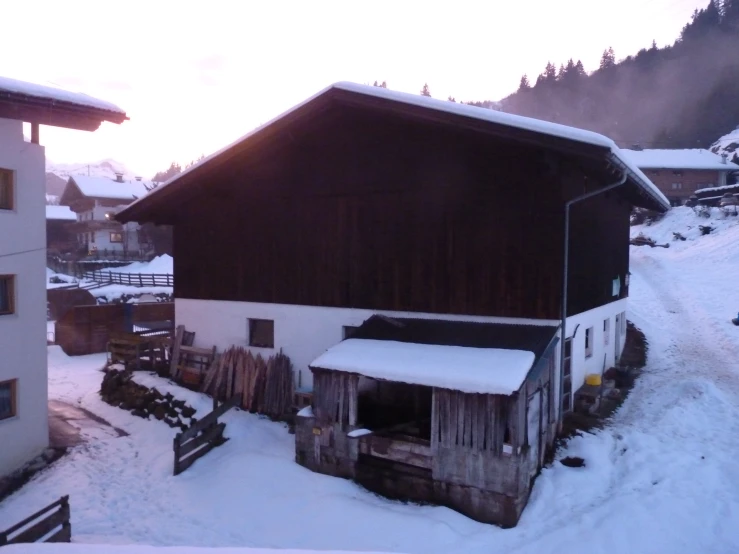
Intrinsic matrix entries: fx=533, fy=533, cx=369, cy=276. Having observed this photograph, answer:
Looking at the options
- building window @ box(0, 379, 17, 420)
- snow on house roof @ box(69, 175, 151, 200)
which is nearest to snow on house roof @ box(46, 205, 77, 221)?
snow on house roof @ box(69, 175, 151, 200)

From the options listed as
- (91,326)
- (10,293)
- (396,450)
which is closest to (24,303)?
(10,293)

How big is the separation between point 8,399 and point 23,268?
3.15 metres

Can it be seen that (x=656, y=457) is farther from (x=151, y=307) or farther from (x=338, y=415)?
(x=151, y=307)

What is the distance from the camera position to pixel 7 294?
12.8 m

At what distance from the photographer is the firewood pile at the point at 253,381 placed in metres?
14.5

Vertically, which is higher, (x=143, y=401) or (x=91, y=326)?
Answer: (x=91, y=326)

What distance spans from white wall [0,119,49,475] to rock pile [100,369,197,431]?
2.52m

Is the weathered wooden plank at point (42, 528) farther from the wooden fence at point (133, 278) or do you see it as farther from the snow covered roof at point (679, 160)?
the snow covered roof at point (679, 160)

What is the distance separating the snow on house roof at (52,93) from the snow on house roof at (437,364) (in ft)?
29.4

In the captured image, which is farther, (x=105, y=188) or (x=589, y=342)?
(x=105, y=188)

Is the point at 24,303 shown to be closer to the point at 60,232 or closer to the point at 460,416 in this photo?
the point at 460,416

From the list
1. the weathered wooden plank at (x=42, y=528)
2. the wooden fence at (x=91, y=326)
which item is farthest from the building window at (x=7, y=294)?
the wooden fence at (x=91, y=326)

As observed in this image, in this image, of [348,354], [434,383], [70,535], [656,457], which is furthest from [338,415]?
[656,457]

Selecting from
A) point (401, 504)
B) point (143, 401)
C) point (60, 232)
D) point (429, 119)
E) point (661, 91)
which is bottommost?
point (401, 504)
